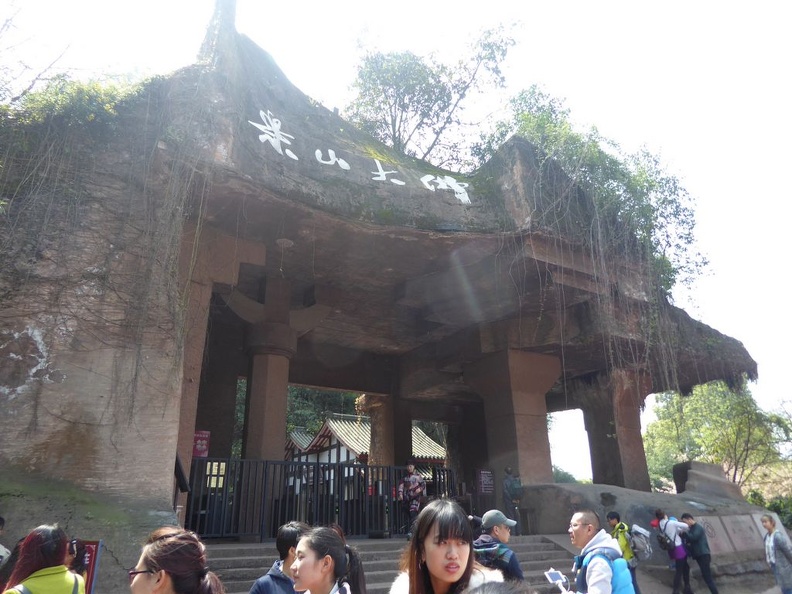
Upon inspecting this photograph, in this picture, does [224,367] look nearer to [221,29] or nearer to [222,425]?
[222,425]

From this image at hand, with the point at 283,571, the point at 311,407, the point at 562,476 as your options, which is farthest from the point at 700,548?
the point at 562,476

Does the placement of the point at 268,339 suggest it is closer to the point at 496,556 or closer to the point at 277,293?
the point at 277,293

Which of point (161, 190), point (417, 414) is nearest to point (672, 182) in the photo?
point (417, 414)

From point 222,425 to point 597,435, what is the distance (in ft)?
25.5

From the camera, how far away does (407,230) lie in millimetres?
7980

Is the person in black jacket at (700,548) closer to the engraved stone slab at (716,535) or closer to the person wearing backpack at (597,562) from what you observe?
the engraved stone slab at (716,535)

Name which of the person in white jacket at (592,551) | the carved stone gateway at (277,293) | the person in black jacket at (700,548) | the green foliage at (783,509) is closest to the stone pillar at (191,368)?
the carved stone gateway at (277,293)

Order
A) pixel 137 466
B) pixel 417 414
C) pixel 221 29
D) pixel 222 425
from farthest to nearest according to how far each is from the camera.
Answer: pixel 417 414 → pixel 222 425 → pixel 221 29 → pixel 137 466

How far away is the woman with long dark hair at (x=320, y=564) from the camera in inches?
95.7

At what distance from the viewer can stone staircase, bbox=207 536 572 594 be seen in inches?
224

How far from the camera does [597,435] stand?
12719 mm

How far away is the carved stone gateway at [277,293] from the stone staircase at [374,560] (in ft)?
3.45

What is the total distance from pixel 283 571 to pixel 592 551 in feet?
5.34

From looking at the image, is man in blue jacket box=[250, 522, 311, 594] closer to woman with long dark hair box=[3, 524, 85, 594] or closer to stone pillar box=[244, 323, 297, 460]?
woman with long dark hair box=[3, 524, 85, 594]
